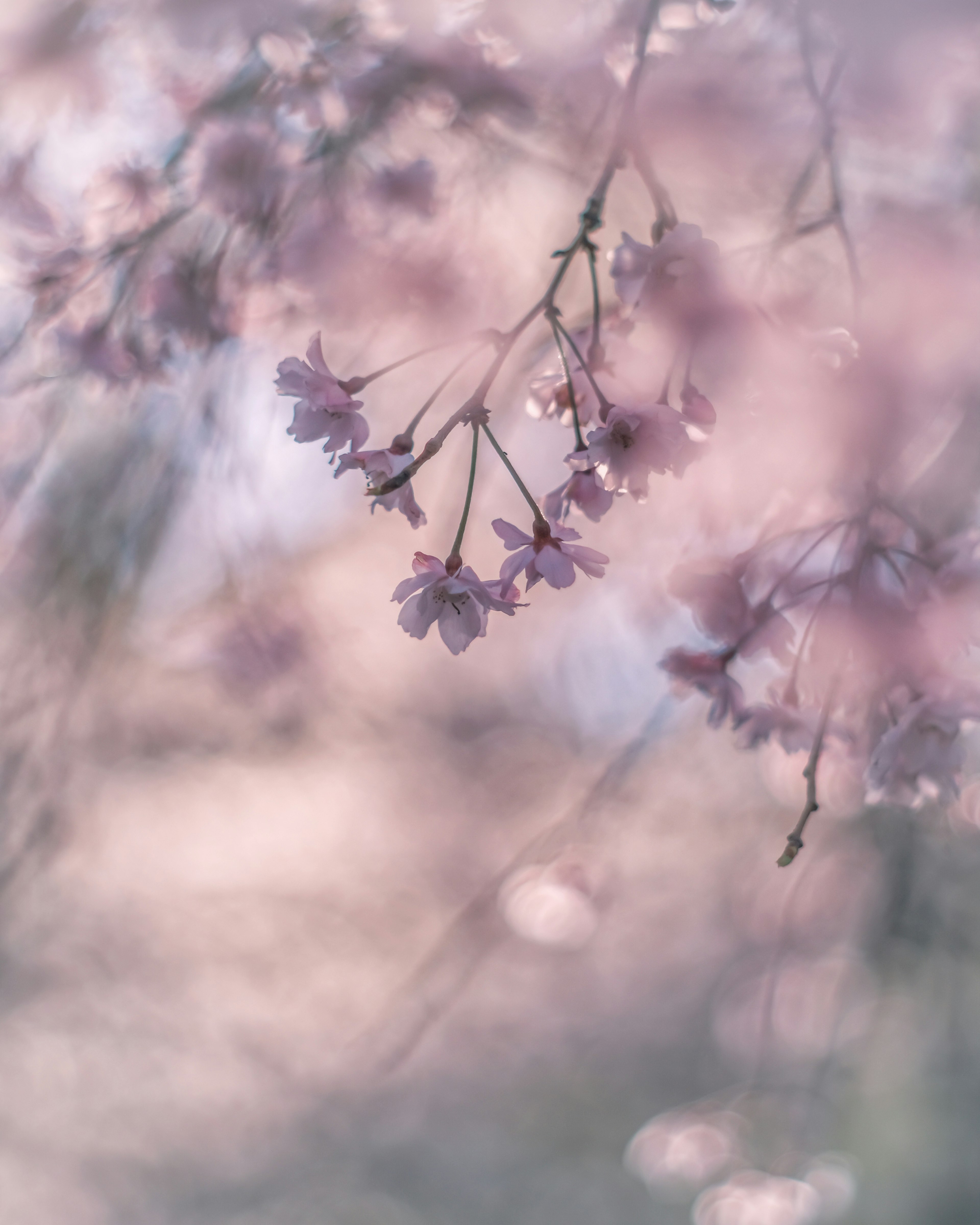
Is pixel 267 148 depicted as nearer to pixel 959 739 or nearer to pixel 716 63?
pixel 716 63

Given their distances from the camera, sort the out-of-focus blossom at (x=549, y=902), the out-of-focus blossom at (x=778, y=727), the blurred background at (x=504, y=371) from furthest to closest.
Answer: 1. the out-of-focus blossom at (x=549, y=902)
2. the blurred background at (x=504, y=371)
3. the out-of-focus blossom at (x=778, y=727)

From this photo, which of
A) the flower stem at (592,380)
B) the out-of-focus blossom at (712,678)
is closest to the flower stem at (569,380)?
the flower stem at (592,380)

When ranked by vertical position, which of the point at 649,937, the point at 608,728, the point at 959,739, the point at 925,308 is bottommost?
the point at 959,739

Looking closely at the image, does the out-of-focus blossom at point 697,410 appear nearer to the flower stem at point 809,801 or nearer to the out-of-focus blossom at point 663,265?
the out-of-focus blossom at point 663,265

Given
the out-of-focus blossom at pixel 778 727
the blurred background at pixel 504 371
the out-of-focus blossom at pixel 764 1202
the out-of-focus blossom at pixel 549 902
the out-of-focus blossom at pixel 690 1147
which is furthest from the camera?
the out-of-focus blossom at pixel 690 1147

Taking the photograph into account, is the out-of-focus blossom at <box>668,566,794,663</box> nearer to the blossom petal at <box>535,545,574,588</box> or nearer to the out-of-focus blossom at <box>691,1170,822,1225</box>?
the blossom petal at <box>535,545,574,588</box>

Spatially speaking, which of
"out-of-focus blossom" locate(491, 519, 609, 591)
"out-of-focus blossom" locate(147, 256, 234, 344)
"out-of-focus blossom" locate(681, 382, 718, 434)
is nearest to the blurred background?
"out-of-focus blossom" locate(147, 256, 234, 344)

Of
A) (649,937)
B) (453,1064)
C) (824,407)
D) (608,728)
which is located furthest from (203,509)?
(453,1064)
